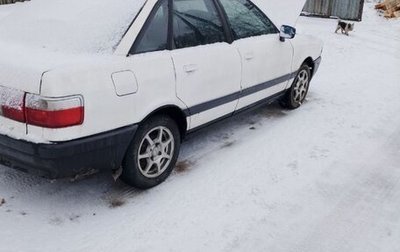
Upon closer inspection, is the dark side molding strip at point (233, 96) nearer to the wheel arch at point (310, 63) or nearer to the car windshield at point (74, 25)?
the wheel arch at point (310, 63)

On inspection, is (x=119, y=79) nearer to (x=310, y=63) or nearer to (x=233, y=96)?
(x=233, y=96)

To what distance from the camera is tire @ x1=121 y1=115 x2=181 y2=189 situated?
11.0ft

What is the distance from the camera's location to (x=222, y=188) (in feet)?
12.3

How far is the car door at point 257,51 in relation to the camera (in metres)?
4.32

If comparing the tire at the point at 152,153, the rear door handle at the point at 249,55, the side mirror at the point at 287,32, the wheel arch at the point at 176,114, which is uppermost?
the side mirror at the point at 287,32

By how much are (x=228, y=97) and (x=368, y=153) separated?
1.61 m

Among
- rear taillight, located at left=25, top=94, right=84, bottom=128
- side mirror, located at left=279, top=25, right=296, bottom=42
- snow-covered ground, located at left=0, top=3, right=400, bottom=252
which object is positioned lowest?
snow-covered ground, located at left=0, top=3, right=400, bottom=252

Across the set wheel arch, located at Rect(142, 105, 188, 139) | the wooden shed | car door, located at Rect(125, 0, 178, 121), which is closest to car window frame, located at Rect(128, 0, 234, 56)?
car door, located at Rect(125, 0, 178, 121)

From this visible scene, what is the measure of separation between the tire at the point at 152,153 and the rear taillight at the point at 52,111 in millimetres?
621

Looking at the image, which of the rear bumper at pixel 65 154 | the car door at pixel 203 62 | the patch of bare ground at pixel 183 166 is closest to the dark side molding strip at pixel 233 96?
the car door at pixel 203 62

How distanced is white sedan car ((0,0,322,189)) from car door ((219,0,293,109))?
18mm

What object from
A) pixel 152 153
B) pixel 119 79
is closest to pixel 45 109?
pixel 119 79

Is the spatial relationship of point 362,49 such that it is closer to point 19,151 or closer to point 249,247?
point 249,247

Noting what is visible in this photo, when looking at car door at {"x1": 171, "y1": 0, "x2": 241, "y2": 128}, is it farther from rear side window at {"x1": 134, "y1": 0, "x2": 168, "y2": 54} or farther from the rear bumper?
the rear bumper
